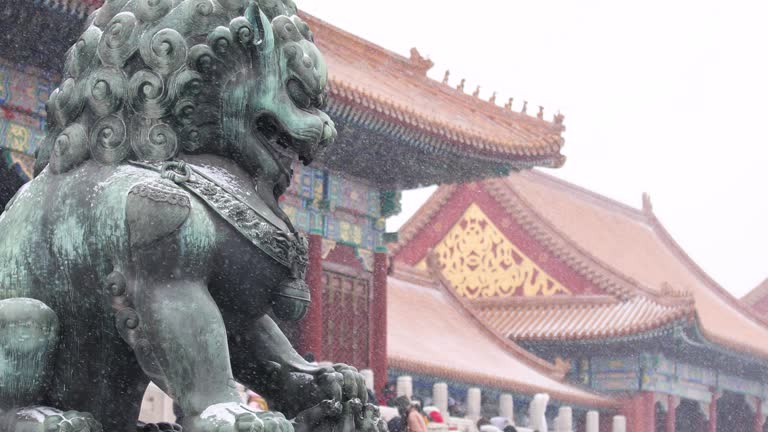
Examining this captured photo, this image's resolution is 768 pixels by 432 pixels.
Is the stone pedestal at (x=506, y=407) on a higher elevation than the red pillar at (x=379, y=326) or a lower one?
lower

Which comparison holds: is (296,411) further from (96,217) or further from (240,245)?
(96,217)

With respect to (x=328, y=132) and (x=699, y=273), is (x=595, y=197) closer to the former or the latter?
(x=699, y=273)

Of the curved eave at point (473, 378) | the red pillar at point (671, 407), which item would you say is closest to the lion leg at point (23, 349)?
the curved eave at point (473, 378)

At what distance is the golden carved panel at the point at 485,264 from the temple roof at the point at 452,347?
243 centimetres

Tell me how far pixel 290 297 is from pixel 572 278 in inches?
797

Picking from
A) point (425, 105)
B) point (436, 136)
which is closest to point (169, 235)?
point (436, 136)

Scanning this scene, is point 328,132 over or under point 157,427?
over

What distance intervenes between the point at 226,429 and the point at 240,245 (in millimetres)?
385

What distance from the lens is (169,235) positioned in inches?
106

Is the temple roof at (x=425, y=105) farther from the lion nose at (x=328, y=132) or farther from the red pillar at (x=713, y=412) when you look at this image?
the red pillar at (x=713, y=412)

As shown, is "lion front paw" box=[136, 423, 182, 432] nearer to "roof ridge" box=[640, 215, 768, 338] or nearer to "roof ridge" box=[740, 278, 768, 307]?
"roof ridge" box=[640, 215, 768, 338]

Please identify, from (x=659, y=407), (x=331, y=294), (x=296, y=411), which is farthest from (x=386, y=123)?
(x=659, y=407)

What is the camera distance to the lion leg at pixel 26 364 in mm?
2732

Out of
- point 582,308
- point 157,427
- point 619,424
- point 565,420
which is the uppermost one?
point 582,308
